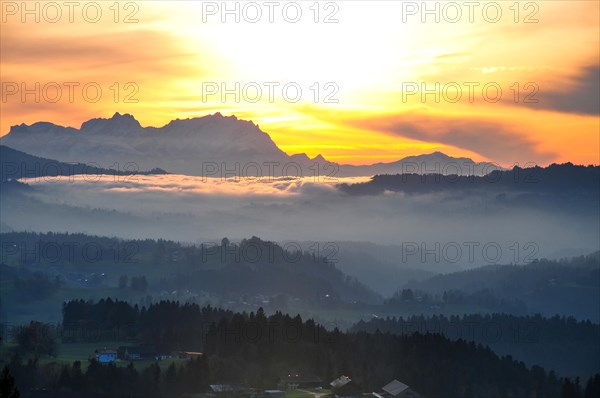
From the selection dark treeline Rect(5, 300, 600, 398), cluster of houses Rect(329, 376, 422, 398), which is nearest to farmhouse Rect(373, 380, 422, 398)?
cluster of houses Rect(329, 376, 422, 398)

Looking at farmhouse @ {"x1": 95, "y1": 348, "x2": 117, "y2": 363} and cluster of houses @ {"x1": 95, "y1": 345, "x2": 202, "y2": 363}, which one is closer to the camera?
farmhouse @ {"x1": 95, "y1": 348, "x2": 117, "y2": 363}

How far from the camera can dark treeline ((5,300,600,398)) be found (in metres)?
133

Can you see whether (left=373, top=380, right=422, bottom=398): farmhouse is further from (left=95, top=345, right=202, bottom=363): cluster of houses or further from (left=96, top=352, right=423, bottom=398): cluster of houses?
(left=95, top=345, right=202, bottom=363): cluster of houses

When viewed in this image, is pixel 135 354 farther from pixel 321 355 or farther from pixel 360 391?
pixel 360 391

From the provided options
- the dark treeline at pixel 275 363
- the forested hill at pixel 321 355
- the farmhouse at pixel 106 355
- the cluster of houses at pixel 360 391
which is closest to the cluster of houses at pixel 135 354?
the farmhouse at pixel 106 355

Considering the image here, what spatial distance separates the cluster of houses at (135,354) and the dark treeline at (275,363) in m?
3.38

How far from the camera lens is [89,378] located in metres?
133

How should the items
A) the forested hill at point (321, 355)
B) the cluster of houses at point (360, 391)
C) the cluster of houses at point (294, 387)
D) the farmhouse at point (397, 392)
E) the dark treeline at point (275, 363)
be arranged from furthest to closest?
the forested hill at point (321, 355)
the dark treeline at point (275, 363)
the farmhouse at point (397, 392)
the cluster of houses at point (360, 391)
the cluster of houses at point (294, 387)

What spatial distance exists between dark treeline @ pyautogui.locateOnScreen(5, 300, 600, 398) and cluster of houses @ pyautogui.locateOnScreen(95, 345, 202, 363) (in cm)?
338

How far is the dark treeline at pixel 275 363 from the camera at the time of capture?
13338cm

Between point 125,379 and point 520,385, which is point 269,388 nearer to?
point 125,379

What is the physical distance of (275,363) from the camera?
472 feet

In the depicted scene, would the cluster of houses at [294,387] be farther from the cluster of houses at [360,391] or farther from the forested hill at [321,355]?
the forested hill at [321,355]

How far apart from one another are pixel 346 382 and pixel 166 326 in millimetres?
40362
